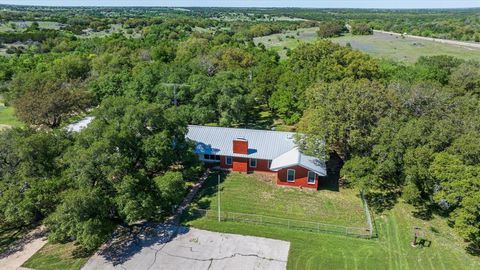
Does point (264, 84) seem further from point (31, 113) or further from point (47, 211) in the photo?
point (47, 211)

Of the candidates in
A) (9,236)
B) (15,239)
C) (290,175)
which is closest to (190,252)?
(290,175)

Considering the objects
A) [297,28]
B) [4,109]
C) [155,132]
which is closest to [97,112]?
[155,132]

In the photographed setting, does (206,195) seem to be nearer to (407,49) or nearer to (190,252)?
(190,252)

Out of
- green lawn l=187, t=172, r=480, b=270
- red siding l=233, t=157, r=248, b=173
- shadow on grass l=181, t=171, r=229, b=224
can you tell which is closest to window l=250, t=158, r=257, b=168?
red siding l=233, t=157, r=248, b=173

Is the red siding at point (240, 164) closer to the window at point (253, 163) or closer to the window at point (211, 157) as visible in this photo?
the window at point (253, 163)

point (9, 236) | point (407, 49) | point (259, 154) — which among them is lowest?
point (9, 236)


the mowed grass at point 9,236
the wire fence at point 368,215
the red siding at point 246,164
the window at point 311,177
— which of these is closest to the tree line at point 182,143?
the mowed grass at point 9,236

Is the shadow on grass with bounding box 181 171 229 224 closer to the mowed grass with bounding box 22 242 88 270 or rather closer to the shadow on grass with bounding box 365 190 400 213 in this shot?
the mowed grass with bounding box 22 242 88 270
